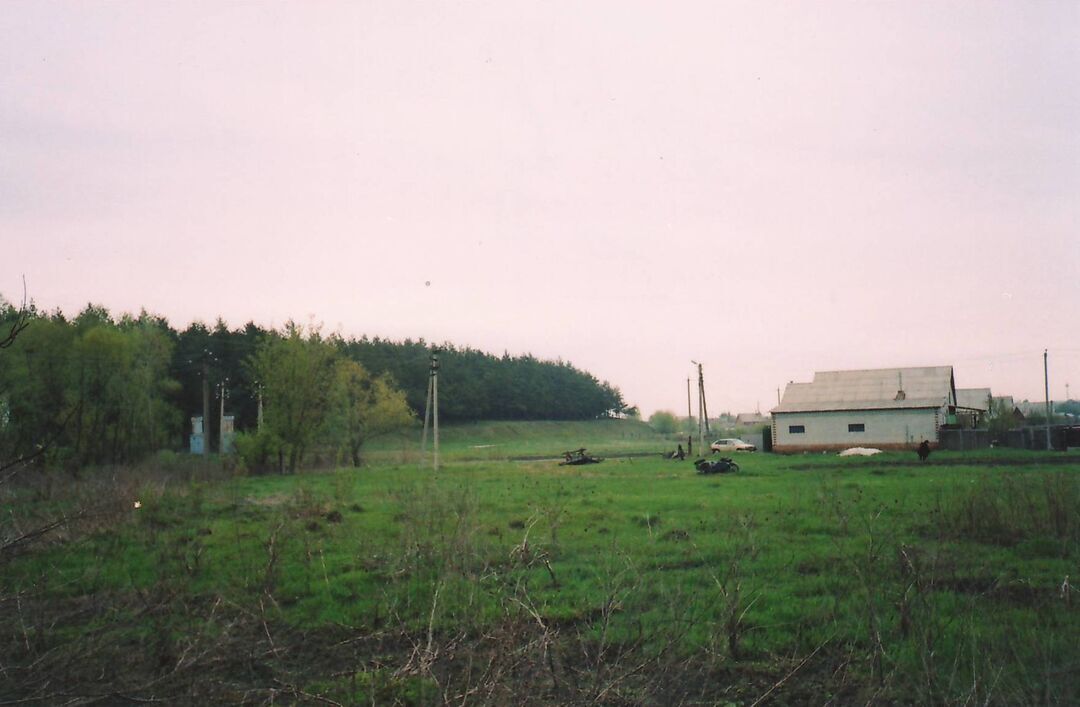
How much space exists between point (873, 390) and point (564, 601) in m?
42.6

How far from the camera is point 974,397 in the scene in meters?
62.4

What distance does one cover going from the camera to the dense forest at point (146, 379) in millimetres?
30547

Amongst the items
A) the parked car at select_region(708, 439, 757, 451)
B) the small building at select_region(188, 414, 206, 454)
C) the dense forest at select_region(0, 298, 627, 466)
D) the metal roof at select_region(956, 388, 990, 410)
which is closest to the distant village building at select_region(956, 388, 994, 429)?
the metal roof at select_region(956, 388, 990, 410)

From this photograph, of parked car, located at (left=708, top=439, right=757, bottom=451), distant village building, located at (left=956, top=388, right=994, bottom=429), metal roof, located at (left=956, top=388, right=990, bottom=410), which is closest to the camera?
parked car, located at (left=708, top=439, right=757, bottom=451)

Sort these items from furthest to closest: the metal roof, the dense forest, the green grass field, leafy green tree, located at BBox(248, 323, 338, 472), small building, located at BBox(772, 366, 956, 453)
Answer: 1. the metal roof
2. small building, located at BBox(772, 366, 956, 453)
3. leafy green tree, located at BBox(248, 323, 338, 472)
4. the dense forest
5. the green grass field

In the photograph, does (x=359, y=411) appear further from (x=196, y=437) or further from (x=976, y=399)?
(x=976, y=399)

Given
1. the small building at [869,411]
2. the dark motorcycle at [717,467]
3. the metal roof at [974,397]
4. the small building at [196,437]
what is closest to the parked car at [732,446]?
the small building at [869,411]

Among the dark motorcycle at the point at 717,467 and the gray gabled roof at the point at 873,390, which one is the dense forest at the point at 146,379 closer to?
the dark motorcycle at the point at 717,467

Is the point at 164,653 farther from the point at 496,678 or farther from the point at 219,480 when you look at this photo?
the point at 219,480

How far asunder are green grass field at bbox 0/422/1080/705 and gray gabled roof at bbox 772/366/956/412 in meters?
26.0

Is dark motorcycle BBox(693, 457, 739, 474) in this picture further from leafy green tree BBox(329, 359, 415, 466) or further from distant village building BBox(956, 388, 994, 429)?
distant village building BBox(956, 388, 994, 429)

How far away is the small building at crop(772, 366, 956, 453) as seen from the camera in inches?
1742

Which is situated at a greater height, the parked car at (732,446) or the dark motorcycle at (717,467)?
the dark motorcycle at (717,467)

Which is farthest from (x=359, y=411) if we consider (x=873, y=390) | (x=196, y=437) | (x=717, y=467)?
(x=873, y=390)
